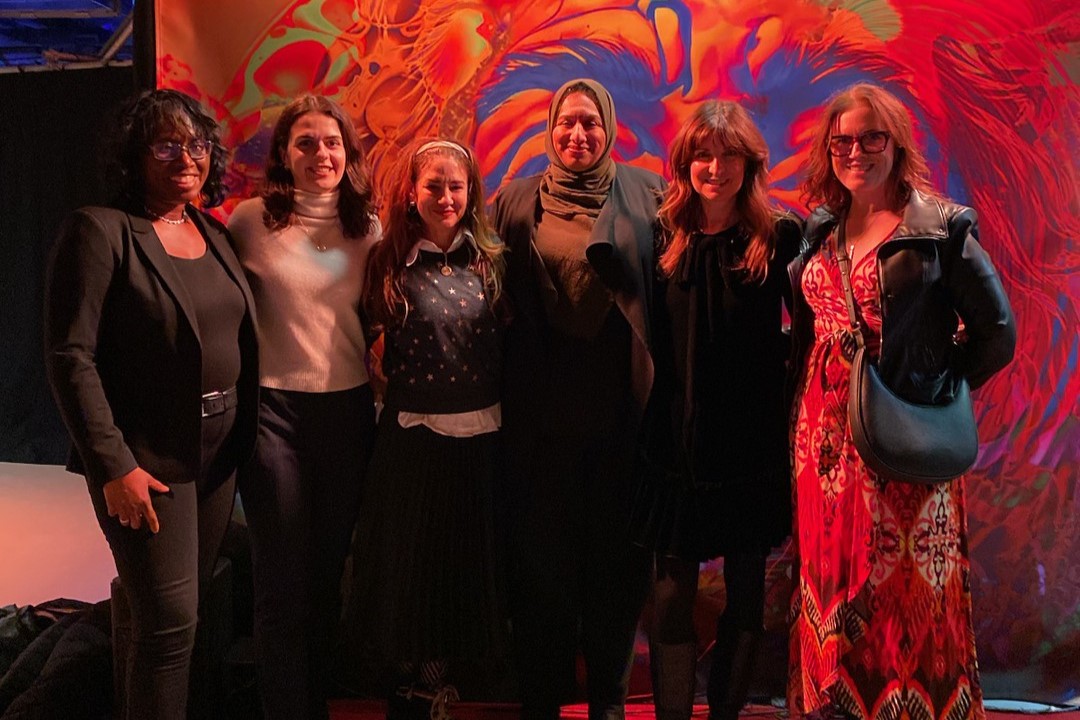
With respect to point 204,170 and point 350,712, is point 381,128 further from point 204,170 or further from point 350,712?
point 350,712

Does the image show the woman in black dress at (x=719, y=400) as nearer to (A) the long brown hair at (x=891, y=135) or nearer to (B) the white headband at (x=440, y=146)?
(A) the long brown hair at (x=891, y=135)

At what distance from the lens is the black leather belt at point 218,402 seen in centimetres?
212

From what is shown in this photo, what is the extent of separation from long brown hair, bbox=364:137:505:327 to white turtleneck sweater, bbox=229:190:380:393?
0.08 m

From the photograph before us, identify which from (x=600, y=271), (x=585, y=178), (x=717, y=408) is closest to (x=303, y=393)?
(x=600, y=271)

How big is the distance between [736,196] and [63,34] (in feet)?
17.5

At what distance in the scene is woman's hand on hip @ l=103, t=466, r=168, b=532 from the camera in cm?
195

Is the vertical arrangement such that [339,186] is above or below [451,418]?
above

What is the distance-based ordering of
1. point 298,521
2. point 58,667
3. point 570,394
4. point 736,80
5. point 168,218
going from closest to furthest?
point 168,218 < point 298,521 < point 570,394 < point 58,667 < point 736,80

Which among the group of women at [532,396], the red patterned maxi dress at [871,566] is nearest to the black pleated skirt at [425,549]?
the group of women at [532,396]

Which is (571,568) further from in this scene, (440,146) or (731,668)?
(440,146)

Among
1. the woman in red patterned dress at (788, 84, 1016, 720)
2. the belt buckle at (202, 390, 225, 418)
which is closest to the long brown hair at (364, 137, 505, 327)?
the belt buckle at (202, 390, 225, 418)

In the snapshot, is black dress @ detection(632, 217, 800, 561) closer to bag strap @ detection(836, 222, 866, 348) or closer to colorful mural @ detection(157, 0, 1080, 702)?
bag strap @ detection(836, 222, 866, 348)

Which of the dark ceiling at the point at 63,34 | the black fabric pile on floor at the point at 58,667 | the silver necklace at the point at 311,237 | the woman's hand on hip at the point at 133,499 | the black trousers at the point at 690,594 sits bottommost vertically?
the black fabric pile on floor at the point at 58,667

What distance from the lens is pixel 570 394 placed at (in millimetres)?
2434
